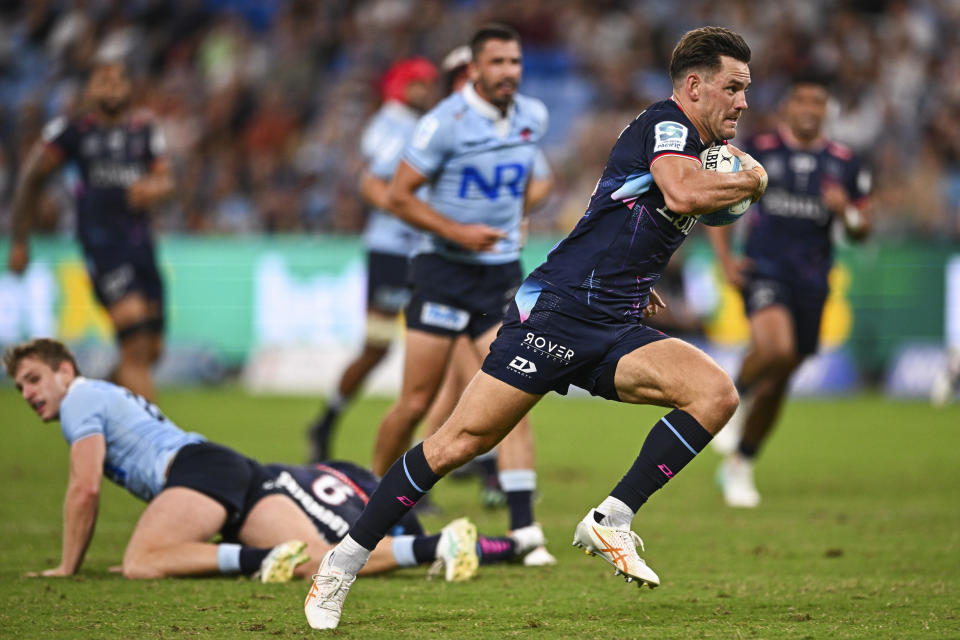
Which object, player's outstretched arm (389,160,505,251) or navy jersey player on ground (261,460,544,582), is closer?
navy jersey player on ground (261,460,544,582)

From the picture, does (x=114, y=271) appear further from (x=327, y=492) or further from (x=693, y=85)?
(x=693, y=85)

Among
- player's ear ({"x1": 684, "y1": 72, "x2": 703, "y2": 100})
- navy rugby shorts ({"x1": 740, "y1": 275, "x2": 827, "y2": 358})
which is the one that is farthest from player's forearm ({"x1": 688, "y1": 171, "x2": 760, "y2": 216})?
navy rugby shorts ({"x1": 740, "y1": 275, "x2": 827, "y2": 358})

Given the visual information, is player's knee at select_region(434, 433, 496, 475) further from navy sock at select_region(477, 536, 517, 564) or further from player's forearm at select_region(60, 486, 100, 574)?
Result: player's forearm at select_region(60, 486, 100, 574)

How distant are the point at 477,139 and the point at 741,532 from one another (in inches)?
111

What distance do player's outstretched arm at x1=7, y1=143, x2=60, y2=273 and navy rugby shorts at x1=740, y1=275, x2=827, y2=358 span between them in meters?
5.32

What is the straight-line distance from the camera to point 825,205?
9711 millimetres

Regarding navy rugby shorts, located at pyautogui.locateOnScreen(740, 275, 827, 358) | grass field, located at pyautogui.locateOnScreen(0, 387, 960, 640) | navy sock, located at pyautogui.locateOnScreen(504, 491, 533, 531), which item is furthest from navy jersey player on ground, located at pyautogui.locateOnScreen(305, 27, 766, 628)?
navy rugby shorts, located at pyautogui.locateOnScreen(740, 275, 827, 358)

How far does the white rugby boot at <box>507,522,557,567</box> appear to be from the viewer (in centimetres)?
683

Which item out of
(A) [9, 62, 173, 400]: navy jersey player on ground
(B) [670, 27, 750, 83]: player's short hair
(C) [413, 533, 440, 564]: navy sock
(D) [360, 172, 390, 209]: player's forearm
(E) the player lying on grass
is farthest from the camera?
(A) [9, 62, 173, 400]: navy jersey player on ground

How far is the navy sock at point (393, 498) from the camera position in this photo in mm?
5215

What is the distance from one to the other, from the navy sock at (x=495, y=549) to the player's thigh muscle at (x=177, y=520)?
1.29 meters

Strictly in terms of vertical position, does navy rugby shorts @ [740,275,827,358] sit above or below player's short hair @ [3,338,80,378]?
above

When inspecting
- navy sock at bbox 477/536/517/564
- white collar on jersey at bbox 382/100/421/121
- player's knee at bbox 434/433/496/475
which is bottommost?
navy sock at bbox 477/536/517/564

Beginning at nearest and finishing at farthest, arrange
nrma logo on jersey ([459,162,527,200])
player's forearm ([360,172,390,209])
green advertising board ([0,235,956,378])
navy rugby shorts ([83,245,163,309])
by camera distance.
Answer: nrma logo on jersey ([459,162,527,200]) < player's forearm ([360,172,390,209]) < navy rugby shorts ([83,245,163,309]) < green advertising board ([0,235,956,378])
